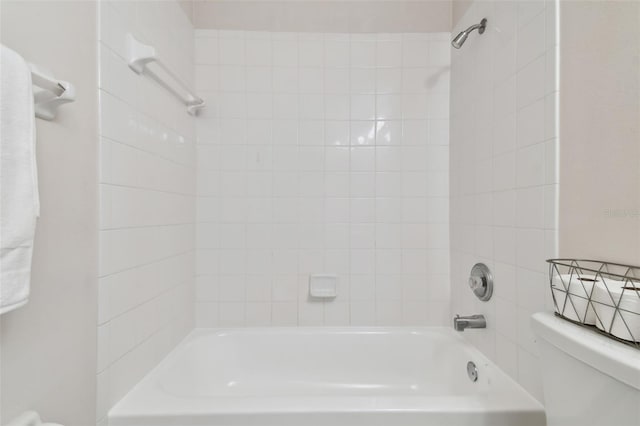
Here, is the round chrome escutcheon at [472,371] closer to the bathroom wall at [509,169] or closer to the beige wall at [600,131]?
the bathroom wall at [509,169]

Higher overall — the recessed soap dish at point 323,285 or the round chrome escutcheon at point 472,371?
the recessed soap dish at point 323,285

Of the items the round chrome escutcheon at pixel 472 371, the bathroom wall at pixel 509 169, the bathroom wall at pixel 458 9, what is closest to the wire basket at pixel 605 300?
the bathroom wall at pixel 509 169

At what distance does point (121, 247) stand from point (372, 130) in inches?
50.4

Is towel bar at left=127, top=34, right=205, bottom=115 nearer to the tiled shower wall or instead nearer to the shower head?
the tiled shower wall

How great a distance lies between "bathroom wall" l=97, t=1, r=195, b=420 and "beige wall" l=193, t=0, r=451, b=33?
20 centimetres

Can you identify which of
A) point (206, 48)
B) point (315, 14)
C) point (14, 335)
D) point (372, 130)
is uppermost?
point (315, 14)

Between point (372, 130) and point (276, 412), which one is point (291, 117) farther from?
point (276, 412)

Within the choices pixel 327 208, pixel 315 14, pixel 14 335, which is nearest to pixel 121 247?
pixel 14 335

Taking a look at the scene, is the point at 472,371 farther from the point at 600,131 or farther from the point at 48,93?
the point at 48,93

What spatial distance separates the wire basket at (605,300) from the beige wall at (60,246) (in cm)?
119

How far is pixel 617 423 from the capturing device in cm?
58

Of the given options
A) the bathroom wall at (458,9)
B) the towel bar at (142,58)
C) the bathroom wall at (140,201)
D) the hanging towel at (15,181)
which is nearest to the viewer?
the hanging towel at (15,181)

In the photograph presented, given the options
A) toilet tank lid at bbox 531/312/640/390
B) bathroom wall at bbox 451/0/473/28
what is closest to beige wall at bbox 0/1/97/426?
toilet tank lid at bbox 531/312/640/390

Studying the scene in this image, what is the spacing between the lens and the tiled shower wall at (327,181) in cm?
176
